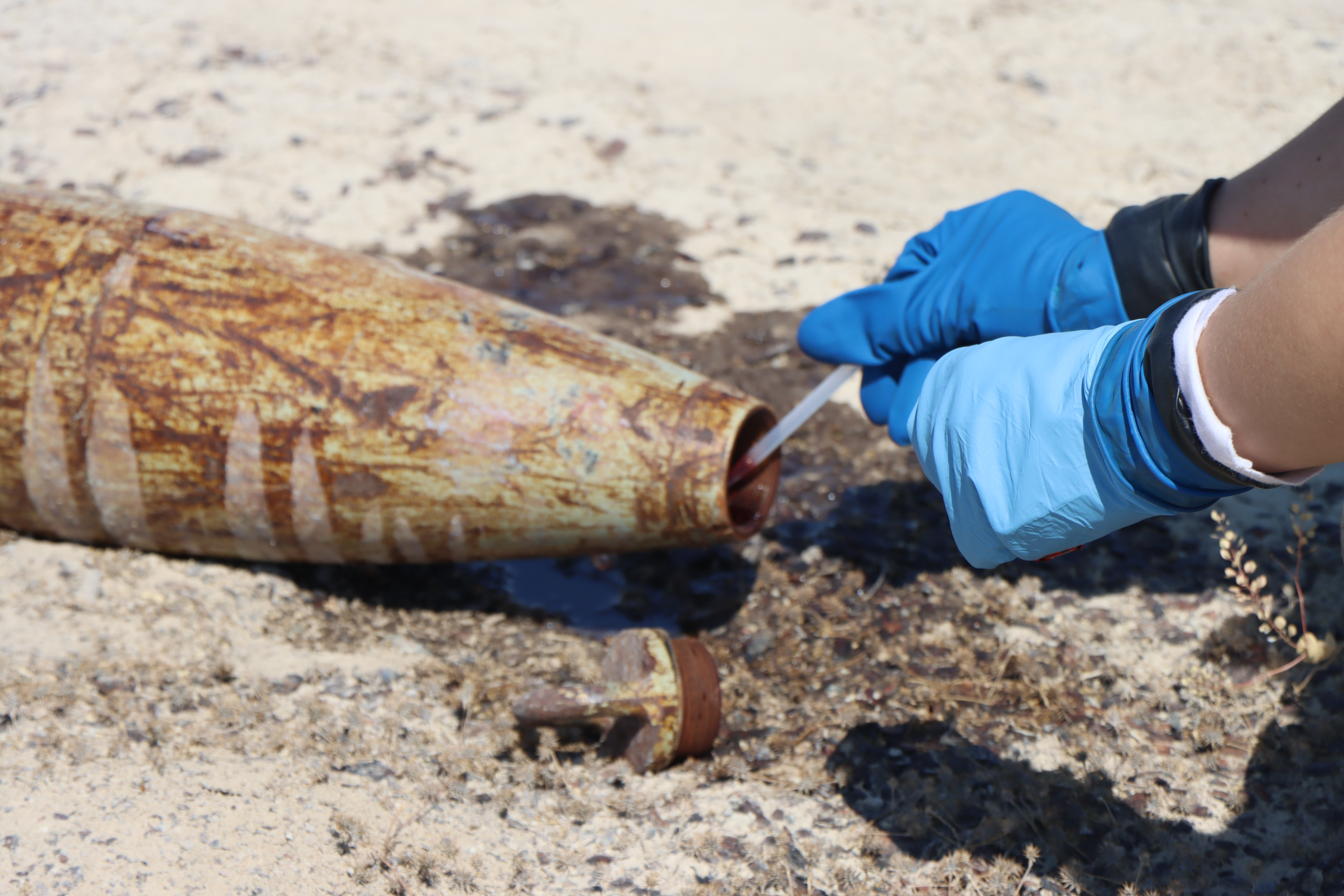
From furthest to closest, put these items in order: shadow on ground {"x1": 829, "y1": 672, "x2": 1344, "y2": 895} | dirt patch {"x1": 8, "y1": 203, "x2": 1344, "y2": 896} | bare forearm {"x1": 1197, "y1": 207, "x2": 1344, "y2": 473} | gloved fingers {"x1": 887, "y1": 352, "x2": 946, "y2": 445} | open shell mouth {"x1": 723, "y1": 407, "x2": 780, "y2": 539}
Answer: open shell mouth {"x1": 723, "y1": 407, "x2": 780, "y2": 539}
gloved fingers {"x1": 887, "y1": 352, "x2": 946, "y2": 445}
shadow on ground {"x1": 829, "y1": 672, "x2": 1344, "y2": 895}
dirt patch {"x1": 8, "y1": 203, "x2": 1344, "y2": 896}
bare forearm {"x1": 1197, "y1": 207, "x2": 1344, "y2": 473}

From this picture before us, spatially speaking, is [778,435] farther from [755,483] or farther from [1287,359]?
[1287,359]

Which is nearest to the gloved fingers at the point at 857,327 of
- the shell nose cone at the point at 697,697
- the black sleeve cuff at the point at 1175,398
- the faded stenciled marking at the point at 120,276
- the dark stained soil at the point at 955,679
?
the dark stained soil at the point at 955,679

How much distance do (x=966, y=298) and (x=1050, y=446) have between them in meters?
0.97

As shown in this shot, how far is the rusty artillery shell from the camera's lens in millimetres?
2473

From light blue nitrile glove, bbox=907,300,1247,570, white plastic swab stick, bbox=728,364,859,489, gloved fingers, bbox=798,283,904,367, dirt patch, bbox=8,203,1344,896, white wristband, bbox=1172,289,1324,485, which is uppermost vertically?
white wristband, bbox=1172,289,1324,485

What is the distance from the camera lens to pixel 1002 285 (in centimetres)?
253

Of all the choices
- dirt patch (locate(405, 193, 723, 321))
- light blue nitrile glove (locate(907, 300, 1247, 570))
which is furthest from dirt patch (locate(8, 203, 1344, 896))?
dirt patch (locate(405, 193, 723, 321))

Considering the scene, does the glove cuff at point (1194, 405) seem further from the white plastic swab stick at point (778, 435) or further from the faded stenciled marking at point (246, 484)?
the faded stenciled marking at point (246, 484)

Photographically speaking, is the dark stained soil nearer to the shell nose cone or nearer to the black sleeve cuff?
the shell nose cone

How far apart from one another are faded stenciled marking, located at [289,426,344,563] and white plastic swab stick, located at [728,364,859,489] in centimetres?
108

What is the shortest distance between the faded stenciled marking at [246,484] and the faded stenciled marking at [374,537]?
0.24 meters

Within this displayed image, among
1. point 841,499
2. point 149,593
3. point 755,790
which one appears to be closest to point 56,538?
point 149,593

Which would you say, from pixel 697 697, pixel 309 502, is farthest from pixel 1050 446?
pixel 309 502

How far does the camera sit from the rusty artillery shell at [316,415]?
247 cm
